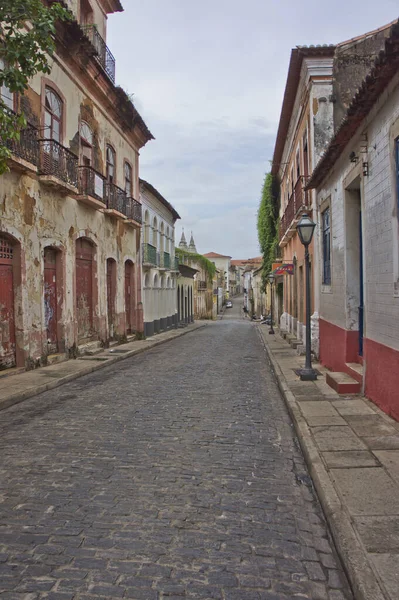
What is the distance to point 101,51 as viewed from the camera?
15820 millimetres

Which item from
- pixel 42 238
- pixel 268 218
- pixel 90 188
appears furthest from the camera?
pixel 268 218

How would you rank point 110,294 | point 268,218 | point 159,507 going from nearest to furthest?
point 159,507
point 110,294
point 268,218

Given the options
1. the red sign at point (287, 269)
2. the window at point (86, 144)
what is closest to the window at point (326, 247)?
the red sign at point (287, 269)

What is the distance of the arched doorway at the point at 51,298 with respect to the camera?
1244 centimetres

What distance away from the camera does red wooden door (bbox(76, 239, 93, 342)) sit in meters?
14.6

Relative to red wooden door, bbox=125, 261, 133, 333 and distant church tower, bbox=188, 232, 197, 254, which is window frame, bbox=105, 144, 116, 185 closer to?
red wooden door, bbox=125, 261, 133, 333

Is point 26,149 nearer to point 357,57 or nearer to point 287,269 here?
point 357,57

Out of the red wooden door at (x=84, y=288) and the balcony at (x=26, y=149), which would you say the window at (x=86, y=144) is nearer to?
the red wooden door at (x=84, y=288)

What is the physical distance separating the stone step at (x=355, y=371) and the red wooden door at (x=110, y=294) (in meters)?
10.5

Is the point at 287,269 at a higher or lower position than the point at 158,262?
lower

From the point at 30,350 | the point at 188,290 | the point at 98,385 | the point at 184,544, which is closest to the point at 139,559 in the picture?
the point at 184,544

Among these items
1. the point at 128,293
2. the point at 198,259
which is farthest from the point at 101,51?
the point at 198,259

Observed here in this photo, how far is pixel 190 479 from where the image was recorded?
4.43 metres

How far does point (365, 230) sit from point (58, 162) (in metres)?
8.00
